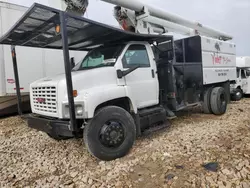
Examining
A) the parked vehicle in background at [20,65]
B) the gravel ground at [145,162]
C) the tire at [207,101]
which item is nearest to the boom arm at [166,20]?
the tire at [207,101]

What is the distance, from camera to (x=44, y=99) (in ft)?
13.0

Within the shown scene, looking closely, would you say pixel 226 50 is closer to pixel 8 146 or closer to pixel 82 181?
pixel 82 181

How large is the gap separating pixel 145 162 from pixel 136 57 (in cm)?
224

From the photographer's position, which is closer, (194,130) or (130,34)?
(130,34)

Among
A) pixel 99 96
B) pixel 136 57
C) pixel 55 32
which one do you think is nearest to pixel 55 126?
pixel 99 96

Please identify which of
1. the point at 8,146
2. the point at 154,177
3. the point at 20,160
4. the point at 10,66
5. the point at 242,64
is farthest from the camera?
the point at 242,64

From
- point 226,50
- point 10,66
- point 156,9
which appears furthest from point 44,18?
point 226,50

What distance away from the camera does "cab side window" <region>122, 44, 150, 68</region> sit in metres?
4.41

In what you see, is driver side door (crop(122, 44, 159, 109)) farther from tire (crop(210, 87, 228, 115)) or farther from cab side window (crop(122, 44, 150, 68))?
tire (crop(210, 87, 228, 115))

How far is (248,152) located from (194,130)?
5.51 ft

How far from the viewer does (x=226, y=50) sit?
25.5 feet

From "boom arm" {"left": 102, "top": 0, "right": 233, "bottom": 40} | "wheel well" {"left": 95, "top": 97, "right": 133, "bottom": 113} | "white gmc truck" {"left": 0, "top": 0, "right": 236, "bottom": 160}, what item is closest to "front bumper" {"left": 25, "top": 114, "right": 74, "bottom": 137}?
"white gmc truck" {"left": 0, "top": 0, "right": 236, "bottom": 160}

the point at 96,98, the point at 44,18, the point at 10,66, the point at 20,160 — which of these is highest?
the point at 44,18

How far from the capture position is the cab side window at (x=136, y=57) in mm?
4406
